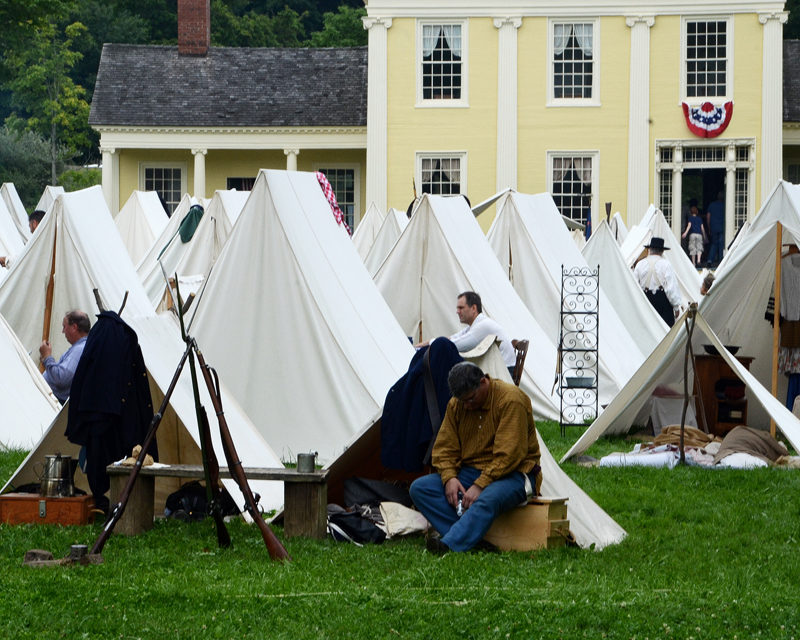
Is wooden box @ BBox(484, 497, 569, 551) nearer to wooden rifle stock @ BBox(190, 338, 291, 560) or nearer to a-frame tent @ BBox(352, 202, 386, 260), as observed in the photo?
wooden rifle stock @ BBox(190, 338, 291, 560)

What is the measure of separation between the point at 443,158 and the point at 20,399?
2053 centimetres

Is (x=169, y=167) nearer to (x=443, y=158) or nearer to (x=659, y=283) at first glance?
(x=443, y=158)

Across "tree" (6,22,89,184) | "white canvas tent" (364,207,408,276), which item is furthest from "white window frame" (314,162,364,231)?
"white canvas tent" (364,207,408,276)

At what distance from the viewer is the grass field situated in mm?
5602

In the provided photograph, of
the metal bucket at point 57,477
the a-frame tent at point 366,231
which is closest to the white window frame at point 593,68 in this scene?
the a-frame tent at point 366,231

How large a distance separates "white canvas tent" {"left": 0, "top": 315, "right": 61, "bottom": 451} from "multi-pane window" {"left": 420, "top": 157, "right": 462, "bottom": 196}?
19.9 meters

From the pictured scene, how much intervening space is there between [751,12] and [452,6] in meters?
6.52

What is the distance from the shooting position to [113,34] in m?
47.8

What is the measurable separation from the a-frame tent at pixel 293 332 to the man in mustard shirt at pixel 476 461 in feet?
10.2

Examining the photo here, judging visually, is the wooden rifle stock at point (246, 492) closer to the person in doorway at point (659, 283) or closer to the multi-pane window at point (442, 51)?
the person in doorway at point (659, 283)

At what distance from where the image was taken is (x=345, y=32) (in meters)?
A: 45.5

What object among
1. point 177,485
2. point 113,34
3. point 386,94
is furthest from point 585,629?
point 113,34

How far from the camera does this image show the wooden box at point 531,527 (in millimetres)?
6992

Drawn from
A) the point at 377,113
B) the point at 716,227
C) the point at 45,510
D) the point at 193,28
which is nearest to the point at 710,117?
the point at 716,227
